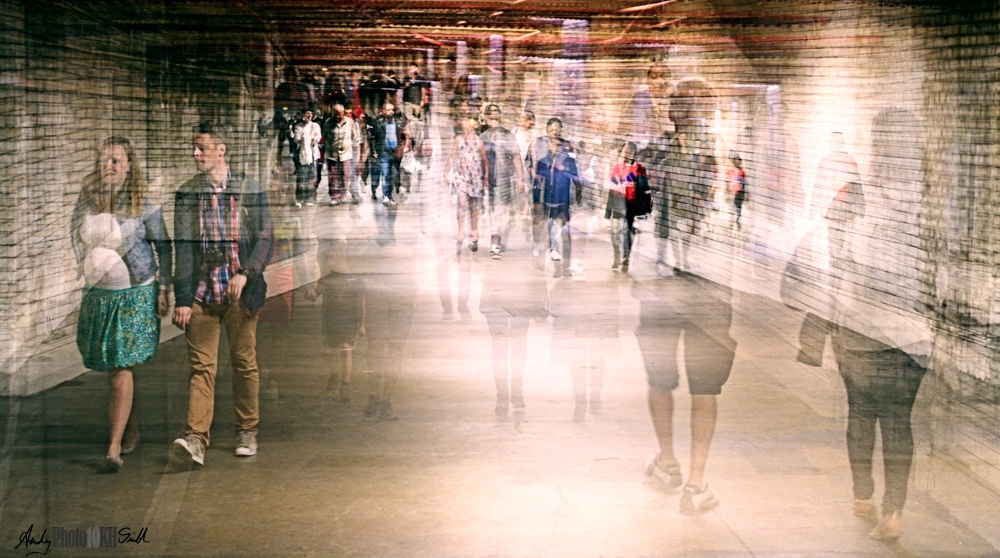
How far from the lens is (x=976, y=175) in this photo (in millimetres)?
2879

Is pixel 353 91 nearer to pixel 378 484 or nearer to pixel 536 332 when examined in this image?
pixel 536 332

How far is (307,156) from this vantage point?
20.5 feet

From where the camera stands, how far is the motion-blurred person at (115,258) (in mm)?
2217

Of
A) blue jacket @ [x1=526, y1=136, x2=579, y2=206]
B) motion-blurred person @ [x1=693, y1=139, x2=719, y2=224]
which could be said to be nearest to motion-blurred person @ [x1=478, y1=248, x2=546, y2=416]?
blue jacket @ [x1=526, y1=136, x2=579, y2=206]

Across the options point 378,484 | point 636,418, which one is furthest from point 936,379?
point 378,484

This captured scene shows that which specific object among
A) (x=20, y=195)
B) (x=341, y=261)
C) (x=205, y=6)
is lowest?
(x=341, y=261)

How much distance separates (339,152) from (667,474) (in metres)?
4.29

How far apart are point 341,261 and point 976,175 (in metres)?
3.71

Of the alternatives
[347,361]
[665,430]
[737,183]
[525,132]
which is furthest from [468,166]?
[665,430]

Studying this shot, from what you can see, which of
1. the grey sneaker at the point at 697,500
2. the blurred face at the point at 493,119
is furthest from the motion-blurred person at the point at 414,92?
the grey sneaker at the point at 697,500

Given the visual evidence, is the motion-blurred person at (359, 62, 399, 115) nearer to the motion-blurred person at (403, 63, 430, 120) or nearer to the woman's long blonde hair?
the motion-blurred person at (403, 63, 430, 120)

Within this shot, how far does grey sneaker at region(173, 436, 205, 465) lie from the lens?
235 centimetres

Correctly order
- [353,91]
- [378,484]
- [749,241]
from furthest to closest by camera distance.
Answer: [353,91] < [749,241] < [378,484]

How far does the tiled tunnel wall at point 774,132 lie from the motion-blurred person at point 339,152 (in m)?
0.69
